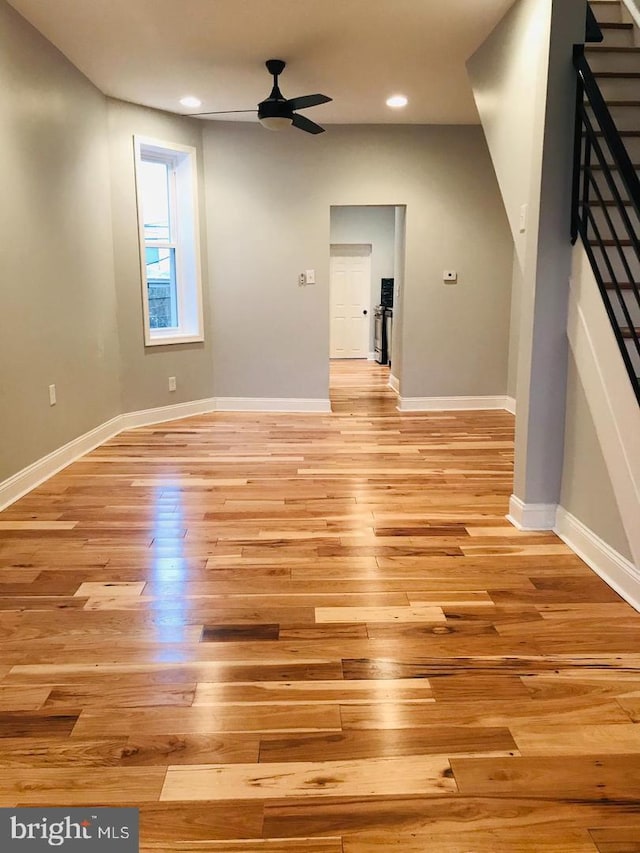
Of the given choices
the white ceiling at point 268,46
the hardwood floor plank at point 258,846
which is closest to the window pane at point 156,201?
the white ceiling at point 268,46

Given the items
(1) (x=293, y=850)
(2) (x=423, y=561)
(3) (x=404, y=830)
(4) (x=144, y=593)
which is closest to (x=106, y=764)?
(1) (x=293, y=850)

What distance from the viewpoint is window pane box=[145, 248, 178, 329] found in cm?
580

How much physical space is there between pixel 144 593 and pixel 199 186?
4.47 meters

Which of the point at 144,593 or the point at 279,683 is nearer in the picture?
the point at 279,683

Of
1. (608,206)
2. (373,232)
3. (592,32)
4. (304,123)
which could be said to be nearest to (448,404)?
(304,123)

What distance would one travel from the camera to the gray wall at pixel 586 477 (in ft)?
8.25

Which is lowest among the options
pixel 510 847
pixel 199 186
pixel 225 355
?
pixel 510 847

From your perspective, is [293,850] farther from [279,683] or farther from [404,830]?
[279,683]

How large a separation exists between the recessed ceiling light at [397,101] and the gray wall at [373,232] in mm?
5169

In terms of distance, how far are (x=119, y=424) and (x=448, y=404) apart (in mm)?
3140

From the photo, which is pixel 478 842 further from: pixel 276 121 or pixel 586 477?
pixel 276 121

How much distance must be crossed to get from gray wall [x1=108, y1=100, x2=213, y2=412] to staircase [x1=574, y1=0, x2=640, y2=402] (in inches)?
135

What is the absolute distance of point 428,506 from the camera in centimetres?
344

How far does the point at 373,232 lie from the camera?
10.5 m
